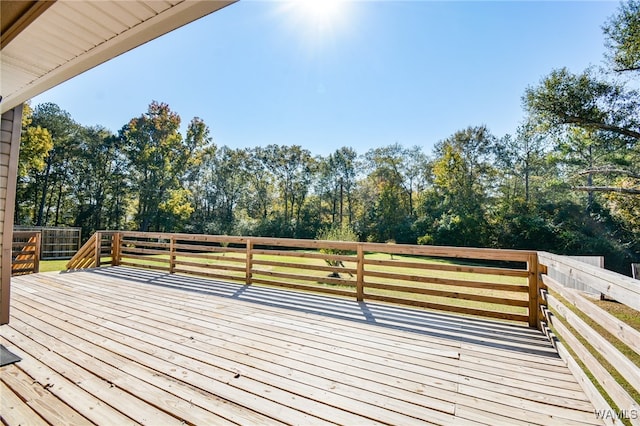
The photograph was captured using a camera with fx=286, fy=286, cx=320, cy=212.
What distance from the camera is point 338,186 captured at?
26.1 m

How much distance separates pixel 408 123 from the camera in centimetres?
1981

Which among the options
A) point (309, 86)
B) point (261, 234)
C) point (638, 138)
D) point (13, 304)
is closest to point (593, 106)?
point (638, 138)

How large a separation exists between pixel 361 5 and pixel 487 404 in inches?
258

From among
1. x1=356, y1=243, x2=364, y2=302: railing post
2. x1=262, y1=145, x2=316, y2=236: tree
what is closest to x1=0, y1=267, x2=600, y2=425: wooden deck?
x1=356, y1=243, x2=364, y2=302: railing post

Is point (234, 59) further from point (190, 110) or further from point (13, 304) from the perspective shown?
point (190, 110)

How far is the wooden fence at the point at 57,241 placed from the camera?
35.7 feet

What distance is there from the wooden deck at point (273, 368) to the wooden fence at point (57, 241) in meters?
9.74

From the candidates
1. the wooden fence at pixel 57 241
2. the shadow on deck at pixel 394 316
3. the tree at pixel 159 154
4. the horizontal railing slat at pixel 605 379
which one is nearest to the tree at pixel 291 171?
the tree at pixel 159 154

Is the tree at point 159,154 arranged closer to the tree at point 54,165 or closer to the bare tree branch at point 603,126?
the tree at point 54,165

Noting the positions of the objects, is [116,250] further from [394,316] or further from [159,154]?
[159,154]

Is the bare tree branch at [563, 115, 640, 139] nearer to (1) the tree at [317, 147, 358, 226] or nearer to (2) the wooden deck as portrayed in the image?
(2) the wooden deck

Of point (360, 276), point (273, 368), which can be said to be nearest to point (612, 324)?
point (273, 368)

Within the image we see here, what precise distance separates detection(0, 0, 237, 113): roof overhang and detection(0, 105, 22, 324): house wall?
1.02m

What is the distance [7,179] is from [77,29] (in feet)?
7.05
